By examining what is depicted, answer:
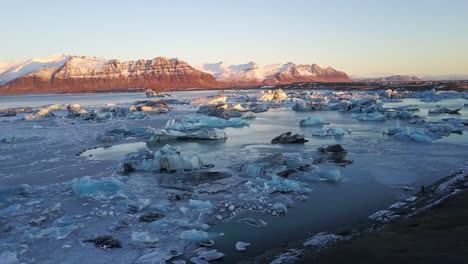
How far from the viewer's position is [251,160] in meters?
10.0

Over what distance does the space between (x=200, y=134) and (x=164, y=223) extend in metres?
8.96

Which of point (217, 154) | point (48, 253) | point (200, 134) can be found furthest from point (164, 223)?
point (200, 134)

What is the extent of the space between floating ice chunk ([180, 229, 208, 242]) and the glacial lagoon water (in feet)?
0.65

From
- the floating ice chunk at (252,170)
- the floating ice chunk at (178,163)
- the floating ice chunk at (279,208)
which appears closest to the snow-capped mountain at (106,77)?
the floating ice chunk at (178,163)

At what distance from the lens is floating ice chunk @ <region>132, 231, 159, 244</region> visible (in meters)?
5.10

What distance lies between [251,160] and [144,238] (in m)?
5.19

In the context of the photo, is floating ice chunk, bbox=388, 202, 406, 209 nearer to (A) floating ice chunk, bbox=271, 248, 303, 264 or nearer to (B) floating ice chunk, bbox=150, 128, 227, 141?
(A) floating ice chunk, bbox=271, 248, 303, 264

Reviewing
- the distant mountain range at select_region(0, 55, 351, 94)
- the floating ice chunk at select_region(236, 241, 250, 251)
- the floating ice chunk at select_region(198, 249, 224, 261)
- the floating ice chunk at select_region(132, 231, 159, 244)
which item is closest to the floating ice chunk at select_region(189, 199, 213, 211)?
the floating ice chunk at select_region(132, 231, 159, 244)

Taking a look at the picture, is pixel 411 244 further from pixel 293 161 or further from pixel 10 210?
pixel 10 210

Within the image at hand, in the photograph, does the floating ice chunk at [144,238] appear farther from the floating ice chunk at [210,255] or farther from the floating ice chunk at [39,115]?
the floating ice chunk at [39,115]

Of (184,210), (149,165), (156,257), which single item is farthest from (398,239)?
(149,165)

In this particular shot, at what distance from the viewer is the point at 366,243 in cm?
435

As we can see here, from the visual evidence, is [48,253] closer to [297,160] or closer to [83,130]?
[297,160]

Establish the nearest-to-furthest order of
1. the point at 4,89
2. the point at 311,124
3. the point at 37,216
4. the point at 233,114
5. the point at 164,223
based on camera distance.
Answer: the point at 164,223 → the point at 37,216 → the point at 311,124 → the point at 233,114 → the point at 4,89
